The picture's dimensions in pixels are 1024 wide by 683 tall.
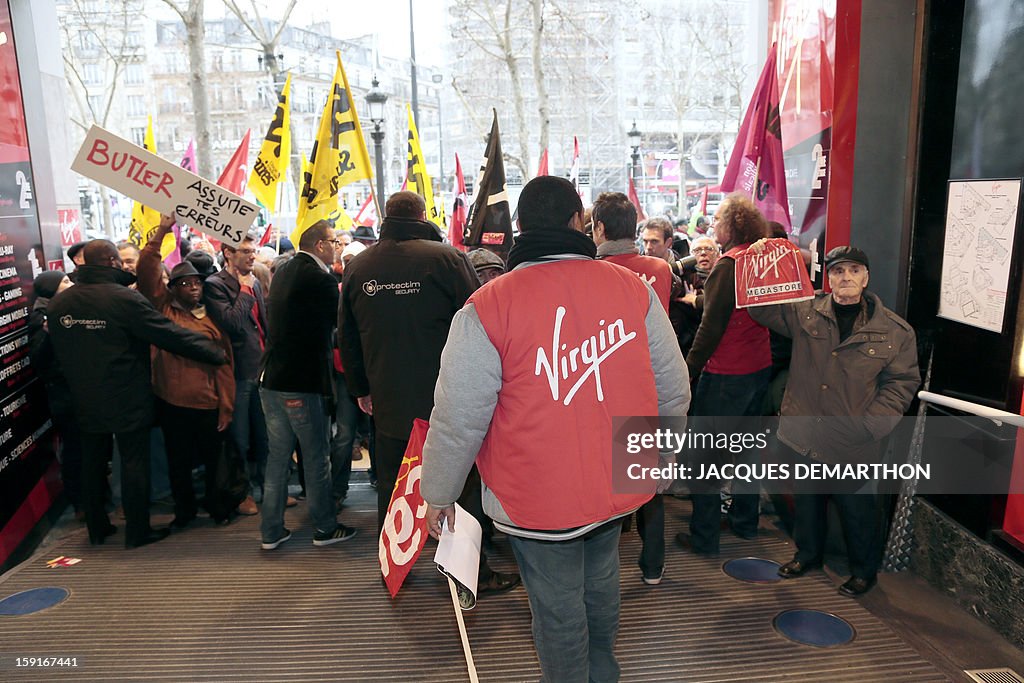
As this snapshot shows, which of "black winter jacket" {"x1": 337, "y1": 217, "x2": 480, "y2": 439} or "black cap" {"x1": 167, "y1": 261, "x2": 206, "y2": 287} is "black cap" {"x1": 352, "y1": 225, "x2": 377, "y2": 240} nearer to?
"black cap" {"x1": 167, "y1": 261, "x2": 206, "y2": 287}

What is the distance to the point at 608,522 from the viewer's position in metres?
2.60

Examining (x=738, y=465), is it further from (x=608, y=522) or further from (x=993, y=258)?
(x=608, y=522)

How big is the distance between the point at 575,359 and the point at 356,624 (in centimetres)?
227

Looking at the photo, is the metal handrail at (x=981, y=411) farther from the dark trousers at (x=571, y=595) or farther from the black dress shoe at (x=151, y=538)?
the black dress shoe at (x=151, y=538)

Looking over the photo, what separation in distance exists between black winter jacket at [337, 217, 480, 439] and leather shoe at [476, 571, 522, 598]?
0.95m

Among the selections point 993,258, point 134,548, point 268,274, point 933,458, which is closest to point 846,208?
point 993,258

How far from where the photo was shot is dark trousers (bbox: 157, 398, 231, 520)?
518cm

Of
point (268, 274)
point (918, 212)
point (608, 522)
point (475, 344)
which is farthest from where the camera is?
point (268, 274)

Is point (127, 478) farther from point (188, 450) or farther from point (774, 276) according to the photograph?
point (774, 276)

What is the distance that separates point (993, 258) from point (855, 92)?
1431 millimetres

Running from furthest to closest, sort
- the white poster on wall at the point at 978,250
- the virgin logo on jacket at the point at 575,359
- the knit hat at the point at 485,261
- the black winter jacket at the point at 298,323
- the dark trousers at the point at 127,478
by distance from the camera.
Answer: the knit hat at the point at 485,261
the dark trousers at the point at 127,478
the black winter jacket at the point at 298,323
the white poster on wall at the point at 978,250
the virgin logo on jacket at the point at 575,359

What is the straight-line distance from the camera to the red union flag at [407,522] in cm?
320

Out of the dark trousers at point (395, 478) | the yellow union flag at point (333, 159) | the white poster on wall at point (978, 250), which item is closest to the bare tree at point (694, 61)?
the yellow union flag at point (333, 159)

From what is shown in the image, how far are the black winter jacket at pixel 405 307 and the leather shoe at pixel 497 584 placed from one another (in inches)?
37.5
